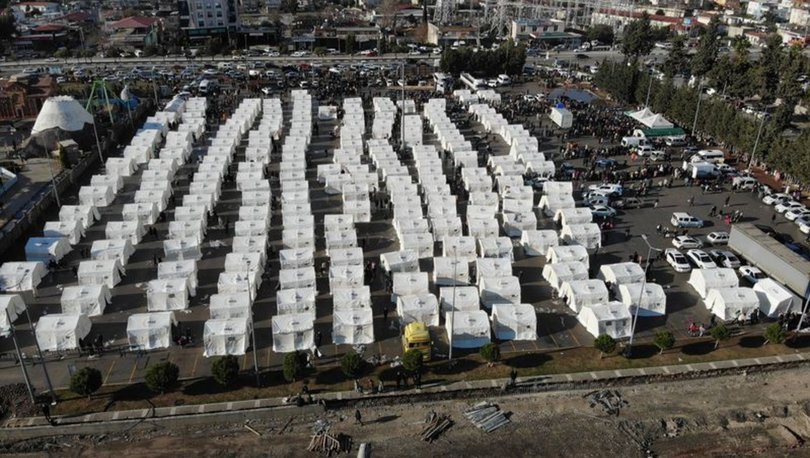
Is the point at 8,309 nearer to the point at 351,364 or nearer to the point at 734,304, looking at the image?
the point at 351,364

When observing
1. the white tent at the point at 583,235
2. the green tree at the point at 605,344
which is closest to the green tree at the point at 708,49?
the white tent at the point at 583,235

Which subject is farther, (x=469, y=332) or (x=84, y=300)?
(x=84, y=300)

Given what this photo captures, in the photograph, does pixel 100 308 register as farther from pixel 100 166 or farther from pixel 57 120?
pixel 57 120

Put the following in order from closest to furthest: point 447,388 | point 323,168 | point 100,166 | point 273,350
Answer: point 447,388
point 273,350
point 323,168
point 100,166

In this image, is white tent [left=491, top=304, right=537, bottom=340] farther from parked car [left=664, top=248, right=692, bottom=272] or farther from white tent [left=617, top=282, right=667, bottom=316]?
Answer: parked car [left=664, top=248, right=692, bottom=272]

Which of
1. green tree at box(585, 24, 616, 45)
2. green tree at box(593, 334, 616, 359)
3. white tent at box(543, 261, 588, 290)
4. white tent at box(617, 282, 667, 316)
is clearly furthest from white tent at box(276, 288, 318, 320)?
green tree at box(585, 24, 616, 45)

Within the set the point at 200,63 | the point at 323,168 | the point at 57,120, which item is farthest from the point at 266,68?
the point at 323,168

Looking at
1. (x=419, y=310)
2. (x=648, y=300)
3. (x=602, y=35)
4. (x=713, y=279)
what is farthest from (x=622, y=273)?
(x=602, y=35)

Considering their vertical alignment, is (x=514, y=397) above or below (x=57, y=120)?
below
